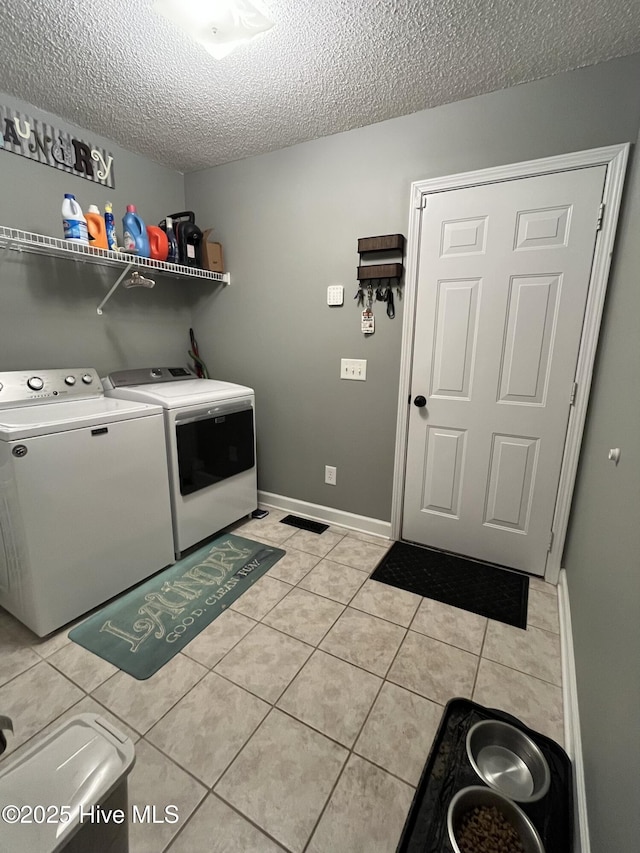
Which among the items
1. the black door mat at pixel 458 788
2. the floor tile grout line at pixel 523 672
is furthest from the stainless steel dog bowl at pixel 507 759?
the floor tile grout line at pixel 523 672

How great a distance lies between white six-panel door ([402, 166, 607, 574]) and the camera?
1.79m

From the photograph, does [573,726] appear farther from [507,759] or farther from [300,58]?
[300,58]

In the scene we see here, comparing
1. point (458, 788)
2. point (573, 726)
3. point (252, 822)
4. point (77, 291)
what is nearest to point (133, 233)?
point (77, 291)

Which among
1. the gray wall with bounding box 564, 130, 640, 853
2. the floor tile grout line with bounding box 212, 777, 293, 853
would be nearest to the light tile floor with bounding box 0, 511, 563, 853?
the floor tile grout line with bounding box 212, 777, 293, 853

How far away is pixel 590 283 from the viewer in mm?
1750

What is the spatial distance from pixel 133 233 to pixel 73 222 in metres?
0.33

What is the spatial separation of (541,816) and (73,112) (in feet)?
11.3

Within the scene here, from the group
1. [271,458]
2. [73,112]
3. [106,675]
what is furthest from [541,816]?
[73,112]

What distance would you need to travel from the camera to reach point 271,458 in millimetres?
2857

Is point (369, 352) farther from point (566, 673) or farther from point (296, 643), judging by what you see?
point (566, 673)

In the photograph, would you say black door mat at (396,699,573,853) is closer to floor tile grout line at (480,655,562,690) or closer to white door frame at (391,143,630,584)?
floor tile grout line at (480,655,562,690)

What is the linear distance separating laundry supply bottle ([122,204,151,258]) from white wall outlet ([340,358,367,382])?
1358 millimetres

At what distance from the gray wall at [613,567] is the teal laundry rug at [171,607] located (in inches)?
57.5

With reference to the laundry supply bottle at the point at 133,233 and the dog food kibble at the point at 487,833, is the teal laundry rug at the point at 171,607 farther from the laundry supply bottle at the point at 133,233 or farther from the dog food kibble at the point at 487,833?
the laundry supply bottle at the point at 133,233
